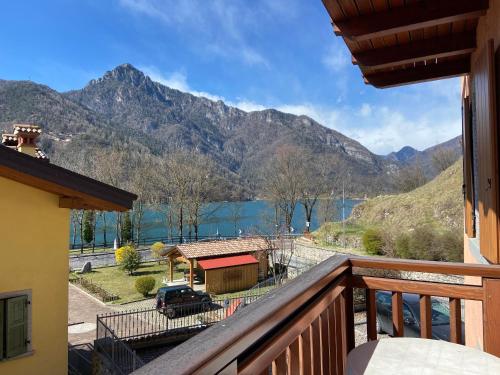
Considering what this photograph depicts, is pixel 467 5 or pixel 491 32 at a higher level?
pixel 467 5

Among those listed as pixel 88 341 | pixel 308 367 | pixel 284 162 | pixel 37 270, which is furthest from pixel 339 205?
pixel 308 367

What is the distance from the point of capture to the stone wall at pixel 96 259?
77.9 ft

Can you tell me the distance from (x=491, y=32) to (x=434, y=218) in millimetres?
23456

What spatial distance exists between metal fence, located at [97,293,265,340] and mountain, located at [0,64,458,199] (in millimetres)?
24762

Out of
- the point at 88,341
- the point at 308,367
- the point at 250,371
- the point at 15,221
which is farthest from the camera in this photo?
the point at 88,341

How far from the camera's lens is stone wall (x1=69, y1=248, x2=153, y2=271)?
23734 mm

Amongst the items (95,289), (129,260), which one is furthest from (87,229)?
(95,289)

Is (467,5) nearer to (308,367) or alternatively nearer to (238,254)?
(308,367)

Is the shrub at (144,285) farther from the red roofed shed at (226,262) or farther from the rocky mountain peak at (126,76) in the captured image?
the rocky mountain peak at (126,76)

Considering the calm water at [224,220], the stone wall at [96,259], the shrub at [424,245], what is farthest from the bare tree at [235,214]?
the shrub at [424,245]

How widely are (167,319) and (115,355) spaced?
12.8 ft

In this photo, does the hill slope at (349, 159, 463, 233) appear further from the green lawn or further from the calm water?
the green lawn

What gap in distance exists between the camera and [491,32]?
257cm

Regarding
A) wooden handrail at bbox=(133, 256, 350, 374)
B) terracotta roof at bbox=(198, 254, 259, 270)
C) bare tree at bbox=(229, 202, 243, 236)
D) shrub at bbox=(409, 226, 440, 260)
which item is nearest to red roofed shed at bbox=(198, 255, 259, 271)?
terracotta roof at bbox=(198, 254, 259, 270)
